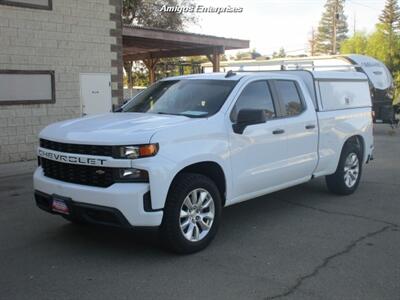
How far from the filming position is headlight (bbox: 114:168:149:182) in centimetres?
459

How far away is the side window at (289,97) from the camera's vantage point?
6.47m

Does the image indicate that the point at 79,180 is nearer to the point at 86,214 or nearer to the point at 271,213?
the point at 86,214

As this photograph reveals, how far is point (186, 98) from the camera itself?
590cm

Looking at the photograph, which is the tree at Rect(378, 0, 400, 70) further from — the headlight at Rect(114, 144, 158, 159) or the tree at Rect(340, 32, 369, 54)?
the headlight at Rect(114, 144, 158, 159)

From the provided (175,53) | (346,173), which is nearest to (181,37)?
(175,53)

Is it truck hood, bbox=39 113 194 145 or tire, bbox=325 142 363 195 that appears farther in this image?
tire, bbox=325 142 363 195

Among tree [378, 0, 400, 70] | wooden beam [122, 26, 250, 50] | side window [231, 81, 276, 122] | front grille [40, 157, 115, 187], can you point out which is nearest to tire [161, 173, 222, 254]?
front grille [40, 157, 115, 187]

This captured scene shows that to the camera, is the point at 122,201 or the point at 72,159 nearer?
the point at 122,201

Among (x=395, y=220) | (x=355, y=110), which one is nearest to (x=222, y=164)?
(x=395, y=220)

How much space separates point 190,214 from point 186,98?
59.5 inches

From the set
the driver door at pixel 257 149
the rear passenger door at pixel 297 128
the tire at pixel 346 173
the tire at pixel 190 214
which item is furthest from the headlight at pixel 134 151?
the tire at pixel 346 173

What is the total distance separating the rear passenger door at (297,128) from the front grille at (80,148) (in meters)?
2.52

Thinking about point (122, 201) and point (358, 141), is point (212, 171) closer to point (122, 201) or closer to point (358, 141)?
point (122, 201)

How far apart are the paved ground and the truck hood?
117cm
